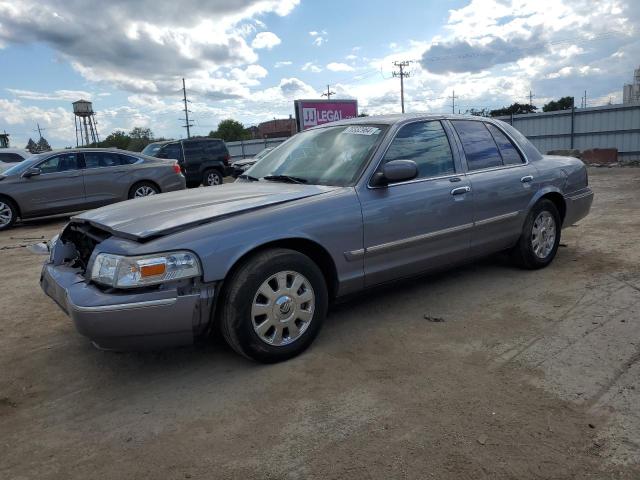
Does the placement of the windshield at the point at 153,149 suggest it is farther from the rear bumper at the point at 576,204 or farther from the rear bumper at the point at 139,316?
the rear bumper at the point at 139,316

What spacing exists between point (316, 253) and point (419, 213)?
96 cm

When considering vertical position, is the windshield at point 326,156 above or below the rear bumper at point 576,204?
above

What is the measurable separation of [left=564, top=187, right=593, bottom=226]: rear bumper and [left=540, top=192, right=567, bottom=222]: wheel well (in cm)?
4

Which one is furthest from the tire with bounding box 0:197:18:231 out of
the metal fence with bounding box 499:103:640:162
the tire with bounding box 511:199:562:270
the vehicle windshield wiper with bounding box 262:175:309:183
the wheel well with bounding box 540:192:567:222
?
the metal fence with bounding box 499:103:640:162

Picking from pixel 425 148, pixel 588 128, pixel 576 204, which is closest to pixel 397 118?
pixel 425 148

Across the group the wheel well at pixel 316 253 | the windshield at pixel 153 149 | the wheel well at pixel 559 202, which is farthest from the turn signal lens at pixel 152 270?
the windshield at pixel 153 149

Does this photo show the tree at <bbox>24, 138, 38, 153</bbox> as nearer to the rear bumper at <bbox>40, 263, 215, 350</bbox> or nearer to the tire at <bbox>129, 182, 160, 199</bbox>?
the tire at <bbox>129, 182, 160, 199</bbox>

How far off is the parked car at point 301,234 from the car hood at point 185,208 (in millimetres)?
15

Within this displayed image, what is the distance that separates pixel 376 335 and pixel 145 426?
1721mm

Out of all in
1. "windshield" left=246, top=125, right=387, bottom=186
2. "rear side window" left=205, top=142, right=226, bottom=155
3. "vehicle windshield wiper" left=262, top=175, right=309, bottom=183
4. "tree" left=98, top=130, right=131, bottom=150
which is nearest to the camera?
"windshield" left=246, top=125, right=387, bottom=186

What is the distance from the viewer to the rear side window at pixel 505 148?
4.95m

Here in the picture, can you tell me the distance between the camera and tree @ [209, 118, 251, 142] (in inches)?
3807

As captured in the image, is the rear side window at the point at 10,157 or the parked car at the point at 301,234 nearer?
the parked car at the point at 301,234

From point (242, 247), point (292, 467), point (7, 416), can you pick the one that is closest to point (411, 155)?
point (242, 247)
